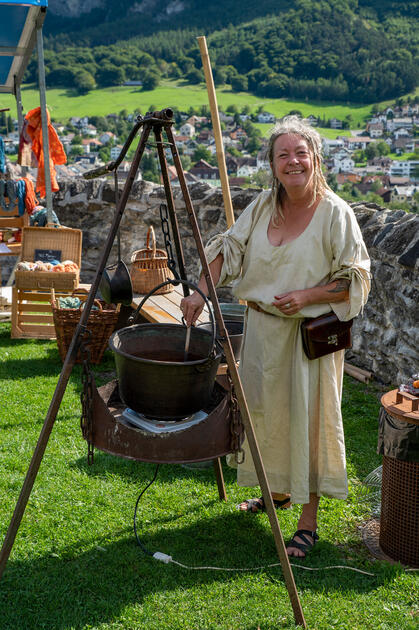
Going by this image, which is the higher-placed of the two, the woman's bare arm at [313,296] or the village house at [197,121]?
the village house at [197,121]

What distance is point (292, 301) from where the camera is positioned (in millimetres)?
2846

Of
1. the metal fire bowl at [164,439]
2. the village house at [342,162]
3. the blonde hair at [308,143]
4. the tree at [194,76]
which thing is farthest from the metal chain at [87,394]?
the tree at [194,76]

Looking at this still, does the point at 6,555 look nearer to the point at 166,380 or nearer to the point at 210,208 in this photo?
the point at 166,380

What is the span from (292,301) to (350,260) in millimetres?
313

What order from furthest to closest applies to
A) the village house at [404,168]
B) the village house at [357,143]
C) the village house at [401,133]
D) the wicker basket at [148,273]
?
1. the village house at [401,133]
2. the village house at [357,143]
3. the village house at [404,168]
4. the wicker basket at [148,273]

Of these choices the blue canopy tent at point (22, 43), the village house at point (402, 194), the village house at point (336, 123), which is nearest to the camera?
the blue canopy tent at point (22, 43)

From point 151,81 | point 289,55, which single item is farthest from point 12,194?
point 151,81

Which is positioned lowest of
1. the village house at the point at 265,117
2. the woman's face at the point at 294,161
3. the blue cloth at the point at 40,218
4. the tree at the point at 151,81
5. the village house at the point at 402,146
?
the blue cloth at the point at 40,218

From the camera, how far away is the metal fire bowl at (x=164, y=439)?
2523 mm

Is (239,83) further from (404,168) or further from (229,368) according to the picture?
(229,368)

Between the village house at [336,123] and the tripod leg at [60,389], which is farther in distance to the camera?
the village house at [336,123]

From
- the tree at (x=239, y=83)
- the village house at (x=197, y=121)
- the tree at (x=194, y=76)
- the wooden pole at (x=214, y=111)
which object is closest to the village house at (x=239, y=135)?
the village house at (x=197, y=121)

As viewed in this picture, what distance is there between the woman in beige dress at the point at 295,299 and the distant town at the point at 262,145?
845cm

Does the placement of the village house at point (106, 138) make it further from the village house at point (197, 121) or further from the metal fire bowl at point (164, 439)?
the metal fire bowl at point (164, 439)
